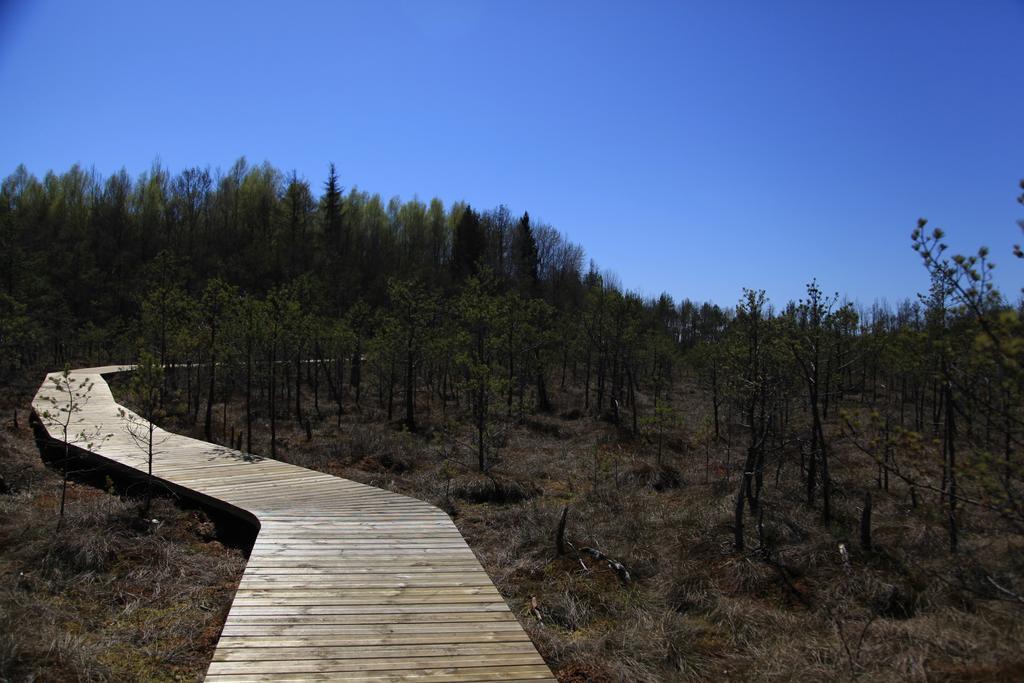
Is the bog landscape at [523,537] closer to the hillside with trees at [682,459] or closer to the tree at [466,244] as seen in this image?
the hillside with trees at [682,459]

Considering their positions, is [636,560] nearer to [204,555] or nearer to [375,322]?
[204,555]

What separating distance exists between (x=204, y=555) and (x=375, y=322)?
2083 cm

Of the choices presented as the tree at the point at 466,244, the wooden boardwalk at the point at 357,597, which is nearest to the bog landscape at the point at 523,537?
the wooden boardwalk at the point at 357,597

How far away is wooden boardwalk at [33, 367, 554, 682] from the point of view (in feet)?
12.3

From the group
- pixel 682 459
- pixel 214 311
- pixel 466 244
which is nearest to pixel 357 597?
pixel 682 459

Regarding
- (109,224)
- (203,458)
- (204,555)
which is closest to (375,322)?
(203,458)

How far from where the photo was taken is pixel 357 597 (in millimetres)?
4742

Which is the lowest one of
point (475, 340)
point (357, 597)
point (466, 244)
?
point (357, 597)

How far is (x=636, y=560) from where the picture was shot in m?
7.32

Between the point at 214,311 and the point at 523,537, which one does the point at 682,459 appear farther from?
the point at 214,311

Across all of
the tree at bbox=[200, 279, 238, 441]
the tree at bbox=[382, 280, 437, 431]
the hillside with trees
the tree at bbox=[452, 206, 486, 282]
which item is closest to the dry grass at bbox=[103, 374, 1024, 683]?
the hillside with trees

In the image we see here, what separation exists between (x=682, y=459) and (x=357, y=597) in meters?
13.5

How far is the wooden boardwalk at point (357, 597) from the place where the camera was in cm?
374

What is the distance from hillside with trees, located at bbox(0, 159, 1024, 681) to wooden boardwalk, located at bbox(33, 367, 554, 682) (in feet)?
2.51
